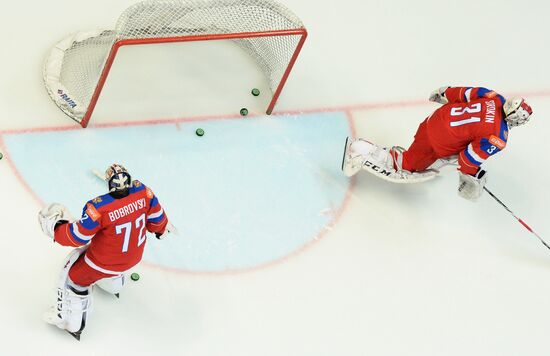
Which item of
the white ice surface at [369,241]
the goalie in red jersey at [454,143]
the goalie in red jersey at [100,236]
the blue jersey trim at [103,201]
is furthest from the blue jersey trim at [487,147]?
the blue jersey trim at [103,201]

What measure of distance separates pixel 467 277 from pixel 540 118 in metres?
1.30

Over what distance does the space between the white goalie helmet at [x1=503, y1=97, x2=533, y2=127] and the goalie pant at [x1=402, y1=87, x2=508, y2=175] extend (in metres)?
0.05

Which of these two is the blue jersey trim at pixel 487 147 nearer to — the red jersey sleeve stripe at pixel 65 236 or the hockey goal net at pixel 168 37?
the hockey goal net at pixel 168 37

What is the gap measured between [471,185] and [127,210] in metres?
2.05

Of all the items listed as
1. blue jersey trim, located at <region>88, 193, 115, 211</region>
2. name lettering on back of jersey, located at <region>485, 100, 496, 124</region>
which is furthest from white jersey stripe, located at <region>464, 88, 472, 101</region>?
blue jersey trim, located at <region>88, 193, 115, 211</region>

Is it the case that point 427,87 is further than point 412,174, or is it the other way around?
point 427,87

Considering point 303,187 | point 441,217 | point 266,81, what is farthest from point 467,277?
point 266,81

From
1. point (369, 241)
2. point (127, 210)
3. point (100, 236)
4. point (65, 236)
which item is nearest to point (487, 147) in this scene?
point (369, 241)

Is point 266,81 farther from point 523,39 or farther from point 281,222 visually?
point 523,39

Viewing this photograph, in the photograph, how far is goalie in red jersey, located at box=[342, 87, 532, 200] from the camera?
20.0 feet

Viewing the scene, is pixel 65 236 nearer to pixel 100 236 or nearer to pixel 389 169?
pixel 100 236

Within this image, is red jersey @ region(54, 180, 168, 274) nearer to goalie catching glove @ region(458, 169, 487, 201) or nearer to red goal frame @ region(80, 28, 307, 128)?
red goal frame @ region(80, 28, 307, 128)

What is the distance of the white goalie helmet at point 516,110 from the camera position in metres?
6.06

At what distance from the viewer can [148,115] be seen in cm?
663
